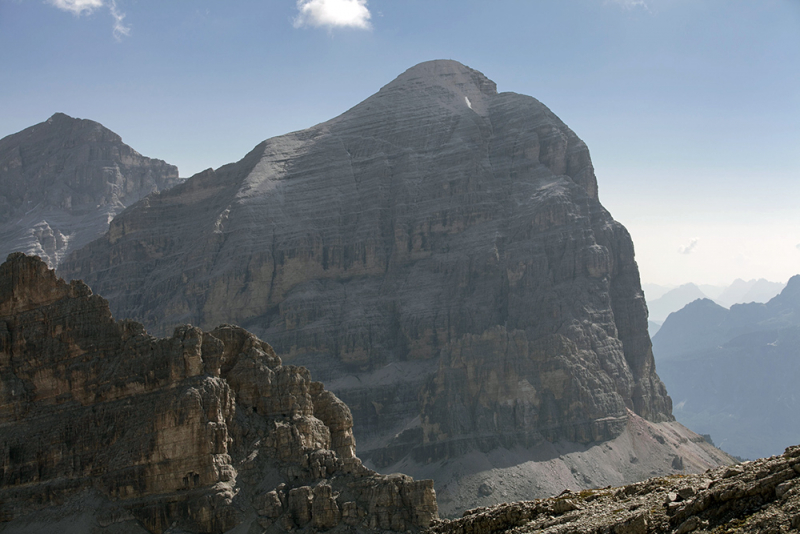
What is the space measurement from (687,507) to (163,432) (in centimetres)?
6267

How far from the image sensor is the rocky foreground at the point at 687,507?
44.2 m

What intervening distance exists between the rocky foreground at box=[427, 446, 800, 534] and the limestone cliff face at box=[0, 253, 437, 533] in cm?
2892

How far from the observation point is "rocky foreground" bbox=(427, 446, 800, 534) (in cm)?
4416

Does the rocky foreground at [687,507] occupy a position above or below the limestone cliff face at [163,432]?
below

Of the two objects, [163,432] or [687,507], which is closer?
[687,507]

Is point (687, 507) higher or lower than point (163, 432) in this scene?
lower

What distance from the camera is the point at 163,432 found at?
324 ft

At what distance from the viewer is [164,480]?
321ft

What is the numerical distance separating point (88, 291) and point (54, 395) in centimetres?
1270

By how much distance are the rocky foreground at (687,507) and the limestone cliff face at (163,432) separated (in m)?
28.9

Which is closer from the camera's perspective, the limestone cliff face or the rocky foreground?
the rocky foreground

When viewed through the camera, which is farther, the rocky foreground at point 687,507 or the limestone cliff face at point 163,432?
the limestone cliff face at point 163,432

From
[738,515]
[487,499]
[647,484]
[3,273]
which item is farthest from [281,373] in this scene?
[487,499]

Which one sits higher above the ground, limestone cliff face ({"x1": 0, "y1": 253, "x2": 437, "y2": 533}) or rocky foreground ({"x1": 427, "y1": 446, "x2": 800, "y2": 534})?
limestone cliff face ({"x1": 0, "y1": 253, "x2": 437, "y2": 533})
